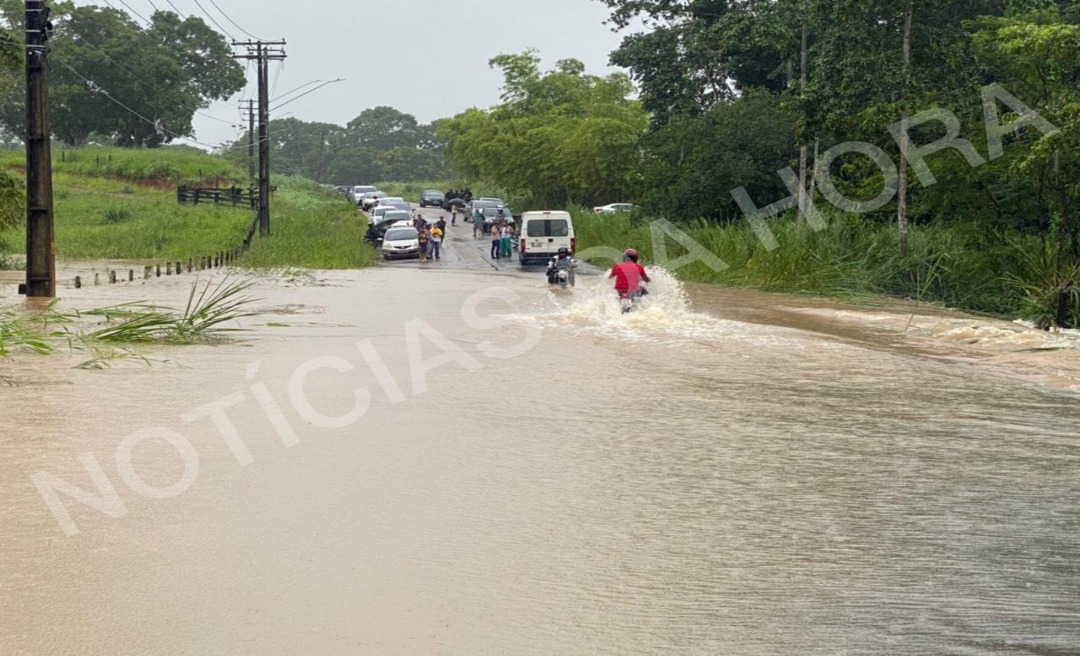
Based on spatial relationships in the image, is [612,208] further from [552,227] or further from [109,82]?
[109,82]

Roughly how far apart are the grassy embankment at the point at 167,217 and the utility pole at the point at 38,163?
16658mm

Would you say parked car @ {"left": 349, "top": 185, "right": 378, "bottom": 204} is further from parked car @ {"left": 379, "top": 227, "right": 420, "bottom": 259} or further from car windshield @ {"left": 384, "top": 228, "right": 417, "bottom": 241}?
parked car @ {"left": 379, "top": 227, "right": 420, "bottom": 259}

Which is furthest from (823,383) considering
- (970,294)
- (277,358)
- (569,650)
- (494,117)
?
(494,117)

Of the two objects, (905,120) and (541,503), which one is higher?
(905,120)

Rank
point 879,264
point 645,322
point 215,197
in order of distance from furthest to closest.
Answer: point 215,197 < point 879,264 < point 645,322

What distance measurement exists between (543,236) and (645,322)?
2139 centimetres

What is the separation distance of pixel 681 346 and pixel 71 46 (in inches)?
3556

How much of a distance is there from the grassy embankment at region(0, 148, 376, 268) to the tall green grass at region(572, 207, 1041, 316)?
606 inches

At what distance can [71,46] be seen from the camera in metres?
101

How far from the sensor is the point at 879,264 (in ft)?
108

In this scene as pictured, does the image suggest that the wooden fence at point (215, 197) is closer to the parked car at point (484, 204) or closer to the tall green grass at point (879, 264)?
the parked car at point (484, 204)

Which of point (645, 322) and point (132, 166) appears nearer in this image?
point (645, 322)


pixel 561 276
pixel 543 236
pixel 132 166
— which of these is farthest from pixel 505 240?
pixel 132 166

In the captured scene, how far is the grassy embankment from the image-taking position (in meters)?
48.8
